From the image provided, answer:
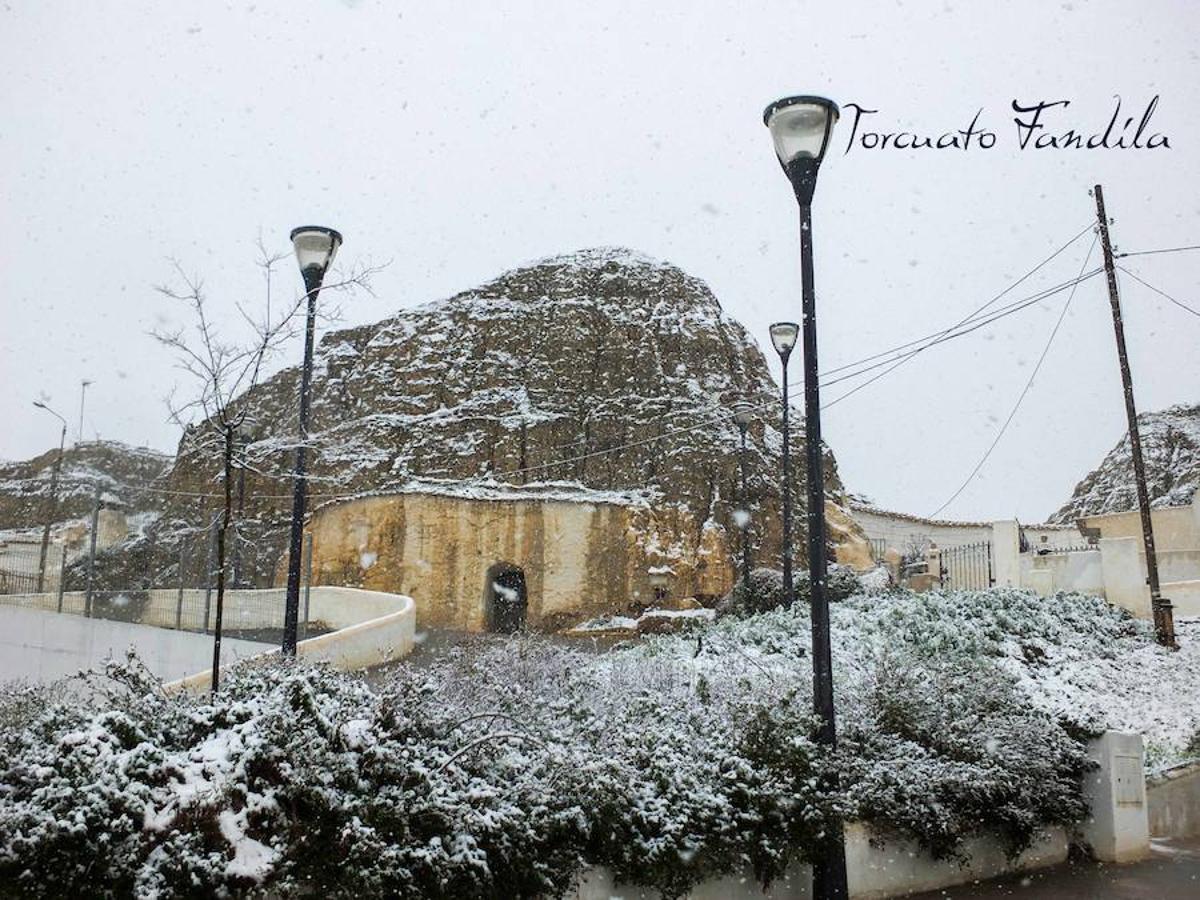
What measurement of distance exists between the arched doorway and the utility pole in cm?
2046

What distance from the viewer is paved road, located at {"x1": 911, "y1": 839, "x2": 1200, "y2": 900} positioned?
300 inches

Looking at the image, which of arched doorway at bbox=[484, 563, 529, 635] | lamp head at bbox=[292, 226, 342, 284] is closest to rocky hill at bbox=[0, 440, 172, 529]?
arched doorway at bbox=[484, 563, 529, 635]

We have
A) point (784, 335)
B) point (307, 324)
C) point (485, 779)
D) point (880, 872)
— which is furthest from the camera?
point (784, 335)

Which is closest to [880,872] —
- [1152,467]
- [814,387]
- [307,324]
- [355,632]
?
[814,387]

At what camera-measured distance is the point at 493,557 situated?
34.1 meters

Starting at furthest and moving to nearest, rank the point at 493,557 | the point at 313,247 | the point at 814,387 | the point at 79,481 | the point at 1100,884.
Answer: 1. the point at 79,481
2. the point at 493,557
3. the point at 313,247
4. the point at 1100,884
5. the point at 814,387

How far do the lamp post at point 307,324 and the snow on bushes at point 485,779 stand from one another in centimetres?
192

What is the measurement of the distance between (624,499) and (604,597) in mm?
4208

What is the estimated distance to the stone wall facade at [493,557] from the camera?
110ft

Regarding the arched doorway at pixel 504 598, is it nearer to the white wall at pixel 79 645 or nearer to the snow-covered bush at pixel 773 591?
the snow-covered bush at pixel 773 591

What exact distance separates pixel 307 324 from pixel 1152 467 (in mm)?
50254

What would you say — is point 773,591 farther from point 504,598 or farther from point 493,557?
point 504,598

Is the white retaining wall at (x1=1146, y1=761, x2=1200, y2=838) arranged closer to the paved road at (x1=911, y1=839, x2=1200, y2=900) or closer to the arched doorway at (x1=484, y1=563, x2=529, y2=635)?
the paved road at (x1=911, y1=839, x2=1200, y2=900)

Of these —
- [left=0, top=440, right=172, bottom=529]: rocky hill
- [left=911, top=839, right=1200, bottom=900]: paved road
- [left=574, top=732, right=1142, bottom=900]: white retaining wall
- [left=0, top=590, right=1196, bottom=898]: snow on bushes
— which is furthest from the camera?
[left=0, top=440, right=172, bottom=529]: rocky hill
